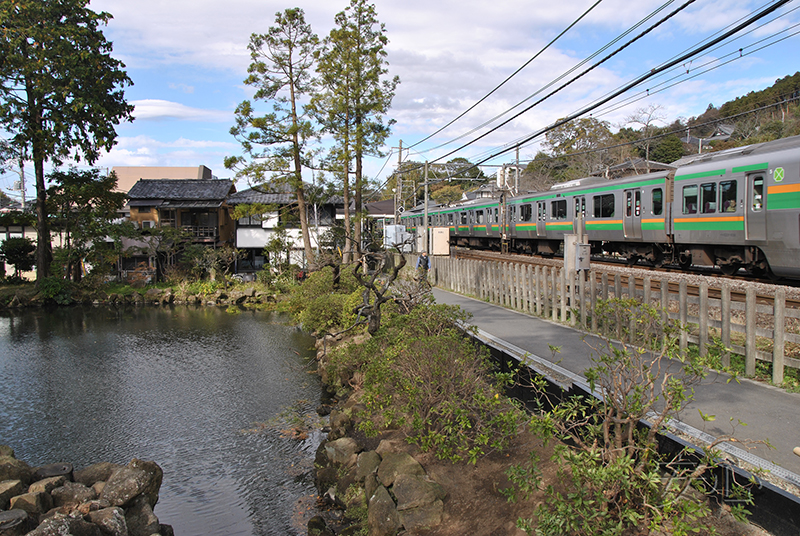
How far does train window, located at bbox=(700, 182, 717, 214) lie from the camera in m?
11.7

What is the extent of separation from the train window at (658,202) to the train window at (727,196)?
7.82ft

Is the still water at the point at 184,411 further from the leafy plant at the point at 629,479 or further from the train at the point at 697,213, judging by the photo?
the train at the point at 697,213

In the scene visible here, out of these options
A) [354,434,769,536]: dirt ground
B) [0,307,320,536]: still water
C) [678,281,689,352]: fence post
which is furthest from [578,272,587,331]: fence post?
[0,307,320,536]: still water

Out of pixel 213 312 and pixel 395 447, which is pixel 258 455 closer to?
pixel 395 447

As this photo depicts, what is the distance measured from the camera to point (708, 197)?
11906 mm

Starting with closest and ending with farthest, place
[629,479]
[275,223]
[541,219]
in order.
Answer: [629,479]
[541,219]
[275,223]

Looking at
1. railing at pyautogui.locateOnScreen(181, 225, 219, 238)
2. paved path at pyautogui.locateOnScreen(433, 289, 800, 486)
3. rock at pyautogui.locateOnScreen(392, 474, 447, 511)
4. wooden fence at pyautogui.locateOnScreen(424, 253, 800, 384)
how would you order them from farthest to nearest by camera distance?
railing at pyautogui.locateOnScreen(181, 225, 219, 238)
wooden fence at pyautogui.locateOnScreen(424, 253, 800, 384)
rock at pyautogui.locateOnScreen(392, 474, 447, 511)
paved path at pyautogui.locateOnScreen(433, 289, 800, 486)

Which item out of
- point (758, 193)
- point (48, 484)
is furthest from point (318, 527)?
point (758, 193)

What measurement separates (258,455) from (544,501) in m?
5.51

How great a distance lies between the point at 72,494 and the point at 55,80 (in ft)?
73.8

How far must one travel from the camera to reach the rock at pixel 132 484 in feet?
20.6

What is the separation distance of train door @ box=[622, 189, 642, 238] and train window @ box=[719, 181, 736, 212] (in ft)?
10.7

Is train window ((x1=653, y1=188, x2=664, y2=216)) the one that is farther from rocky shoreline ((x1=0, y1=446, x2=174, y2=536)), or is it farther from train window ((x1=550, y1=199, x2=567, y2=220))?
rocky shoreline ((x1=0, y1=446, x2=174, y2=536))

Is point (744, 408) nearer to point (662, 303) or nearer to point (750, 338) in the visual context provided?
point (750, 338)
